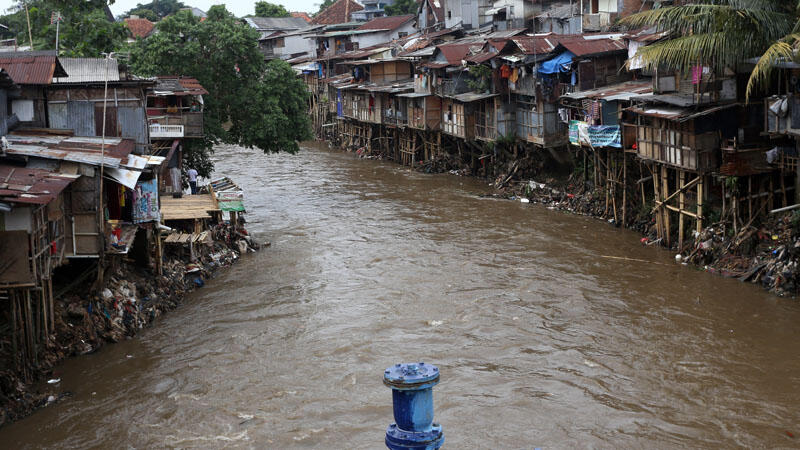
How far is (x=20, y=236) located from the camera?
12766 mm

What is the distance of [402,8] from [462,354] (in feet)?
164

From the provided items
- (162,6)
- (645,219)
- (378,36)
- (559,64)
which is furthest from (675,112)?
(162,6)

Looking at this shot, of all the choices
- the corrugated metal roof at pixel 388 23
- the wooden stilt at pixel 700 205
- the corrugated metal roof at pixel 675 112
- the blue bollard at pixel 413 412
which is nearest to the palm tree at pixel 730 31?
the corrugated metal roof at pixel 675 112

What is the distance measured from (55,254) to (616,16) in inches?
910

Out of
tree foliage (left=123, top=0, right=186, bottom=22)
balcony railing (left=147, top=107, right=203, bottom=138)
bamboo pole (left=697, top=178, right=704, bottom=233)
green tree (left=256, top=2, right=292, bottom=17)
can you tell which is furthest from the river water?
tree foliage (left=123, top=0, right=186, bottom=22)

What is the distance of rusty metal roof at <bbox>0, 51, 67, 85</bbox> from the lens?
1667 centimetres

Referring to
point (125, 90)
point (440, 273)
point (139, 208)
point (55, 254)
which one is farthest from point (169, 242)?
point (440, 273)

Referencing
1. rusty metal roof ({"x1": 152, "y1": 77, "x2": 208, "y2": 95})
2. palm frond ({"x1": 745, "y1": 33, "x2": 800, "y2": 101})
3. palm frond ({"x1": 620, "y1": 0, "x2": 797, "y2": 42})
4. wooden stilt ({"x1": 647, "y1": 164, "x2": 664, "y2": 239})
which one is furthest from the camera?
rusty metal roof ({"x1": 152, "y1": 77, "x2": 208, "y2": 95})

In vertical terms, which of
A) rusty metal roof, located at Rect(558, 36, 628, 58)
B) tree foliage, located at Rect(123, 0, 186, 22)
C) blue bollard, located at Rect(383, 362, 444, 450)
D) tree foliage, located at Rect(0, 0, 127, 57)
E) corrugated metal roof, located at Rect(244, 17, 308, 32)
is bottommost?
blue bollard, located at Rect(383, 362, 444, 450)

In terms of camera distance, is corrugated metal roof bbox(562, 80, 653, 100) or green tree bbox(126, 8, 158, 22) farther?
green tree bbox(126, 8, 158, 22)

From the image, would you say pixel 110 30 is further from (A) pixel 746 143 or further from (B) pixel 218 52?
(A) pixel 746 143

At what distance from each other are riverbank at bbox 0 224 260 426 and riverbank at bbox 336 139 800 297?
11260 millimetres

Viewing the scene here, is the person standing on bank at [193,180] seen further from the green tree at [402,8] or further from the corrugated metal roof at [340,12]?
the corrugated metal roof at [340,12]

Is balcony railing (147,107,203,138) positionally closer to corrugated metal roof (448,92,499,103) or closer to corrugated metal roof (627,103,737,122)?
corrugated metal roof (448,92,499,103)
